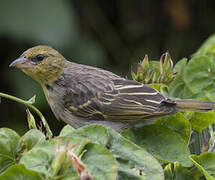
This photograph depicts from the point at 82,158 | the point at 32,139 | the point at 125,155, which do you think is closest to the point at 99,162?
the point at 82,158

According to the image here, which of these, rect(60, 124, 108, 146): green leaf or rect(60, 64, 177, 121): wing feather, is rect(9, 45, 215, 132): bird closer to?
rect(60, 64, 177, 121): wing feather

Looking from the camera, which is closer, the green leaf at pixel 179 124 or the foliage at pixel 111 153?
the foliage at pixel 111 153

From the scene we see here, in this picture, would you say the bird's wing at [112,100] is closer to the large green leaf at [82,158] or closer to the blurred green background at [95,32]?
the large green leaf at [82,158]

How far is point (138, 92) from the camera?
268 cm

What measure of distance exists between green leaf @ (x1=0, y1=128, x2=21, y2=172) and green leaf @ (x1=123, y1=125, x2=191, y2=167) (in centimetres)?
58

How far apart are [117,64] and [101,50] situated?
36 centimetres

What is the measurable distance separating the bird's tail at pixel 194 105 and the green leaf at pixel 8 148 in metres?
0.97

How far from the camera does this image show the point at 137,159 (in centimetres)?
159

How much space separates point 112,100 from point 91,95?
0.14 m

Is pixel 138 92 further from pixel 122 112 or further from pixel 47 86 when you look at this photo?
pixel 47 86

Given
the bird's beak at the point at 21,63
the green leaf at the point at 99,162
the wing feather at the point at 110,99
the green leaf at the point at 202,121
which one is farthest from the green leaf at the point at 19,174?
the bird's beak at the point at 21,63

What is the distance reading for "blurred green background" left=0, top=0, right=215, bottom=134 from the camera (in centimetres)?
490

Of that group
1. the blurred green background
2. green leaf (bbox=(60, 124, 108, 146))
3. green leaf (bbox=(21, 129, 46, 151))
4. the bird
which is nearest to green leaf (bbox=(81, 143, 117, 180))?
green leaf (bbox=(60, 124, 108, 146))

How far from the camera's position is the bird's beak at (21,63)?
2850 mm
